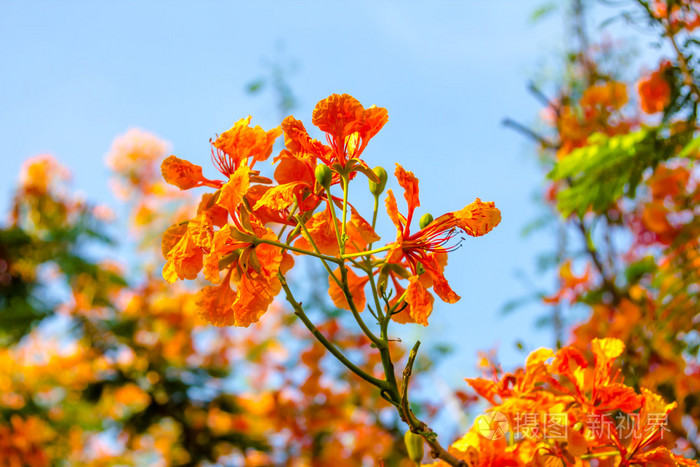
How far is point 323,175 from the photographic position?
3.42ft

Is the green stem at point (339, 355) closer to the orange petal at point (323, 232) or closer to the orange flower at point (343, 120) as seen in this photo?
the orange petal at point (323, 232)

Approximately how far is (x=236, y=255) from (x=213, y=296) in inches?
5.4

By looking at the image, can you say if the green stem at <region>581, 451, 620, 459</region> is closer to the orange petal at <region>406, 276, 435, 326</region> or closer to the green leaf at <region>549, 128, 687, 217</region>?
the orange petal at <region>406, 276, 435, 326</region>

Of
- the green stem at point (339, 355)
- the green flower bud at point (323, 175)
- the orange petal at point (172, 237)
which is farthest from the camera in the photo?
the orange petal at point (172, 237)

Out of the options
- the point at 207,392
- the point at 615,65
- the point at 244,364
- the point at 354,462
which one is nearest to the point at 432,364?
the point at 354,462

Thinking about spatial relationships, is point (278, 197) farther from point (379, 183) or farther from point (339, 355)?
point (339, 355)

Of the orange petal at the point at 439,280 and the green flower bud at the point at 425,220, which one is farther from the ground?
the green flower bud at the point at 425,220

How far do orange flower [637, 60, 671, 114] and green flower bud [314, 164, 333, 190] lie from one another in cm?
168

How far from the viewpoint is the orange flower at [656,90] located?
2.23 metres
